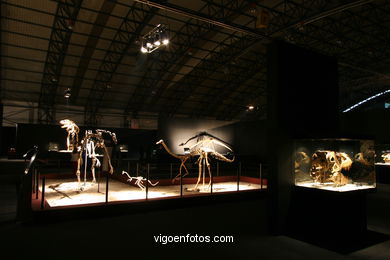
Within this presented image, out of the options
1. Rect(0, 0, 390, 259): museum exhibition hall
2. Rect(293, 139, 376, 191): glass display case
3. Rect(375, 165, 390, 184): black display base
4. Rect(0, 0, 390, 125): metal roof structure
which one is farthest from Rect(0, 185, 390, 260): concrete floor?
Rect(0, 0, 390, 125): metal roof structure

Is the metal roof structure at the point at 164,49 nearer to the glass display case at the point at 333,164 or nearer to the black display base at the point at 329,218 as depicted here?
the glass display case at the point at 333,164

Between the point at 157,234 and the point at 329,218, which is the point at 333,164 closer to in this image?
the point at 329,218

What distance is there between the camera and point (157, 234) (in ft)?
17.2

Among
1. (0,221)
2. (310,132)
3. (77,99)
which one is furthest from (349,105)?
(0,221)

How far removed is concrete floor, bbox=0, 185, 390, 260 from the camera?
432 centimetres

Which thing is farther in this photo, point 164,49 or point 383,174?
point 164,49

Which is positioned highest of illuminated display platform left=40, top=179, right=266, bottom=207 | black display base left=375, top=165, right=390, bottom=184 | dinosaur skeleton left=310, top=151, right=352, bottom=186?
dinosaur skeleton left=310, top=151, right=352, bottom=186

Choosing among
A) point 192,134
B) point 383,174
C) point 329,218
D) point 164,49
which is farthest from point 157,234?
point 164,49

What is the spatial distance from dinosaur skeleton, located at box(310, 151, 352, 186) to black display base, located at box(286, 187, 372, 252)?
39 cm

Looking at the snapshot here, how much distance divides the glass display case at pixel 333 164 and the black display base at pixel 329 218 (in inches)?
9.7

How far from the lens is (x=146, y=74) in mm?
23203

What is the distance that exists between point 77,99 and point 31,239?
21.8 meters

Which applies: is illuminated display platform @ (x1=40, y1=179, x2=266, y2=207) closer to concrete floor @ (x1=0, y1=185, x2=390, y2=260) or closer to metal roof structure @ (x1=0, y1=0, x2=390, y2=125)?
concrete floor @ (x1=0, y1=185, x2=390, y2=260)

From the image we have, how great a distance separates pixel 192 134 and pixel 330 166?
13.4 meters
